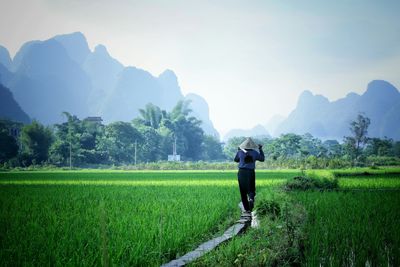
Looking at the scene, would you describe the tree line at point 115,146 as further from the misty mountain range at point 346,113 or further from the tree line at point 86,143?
the misty mountain range at point 346,113

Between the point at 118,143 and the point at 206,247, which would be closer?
the point at 206,247

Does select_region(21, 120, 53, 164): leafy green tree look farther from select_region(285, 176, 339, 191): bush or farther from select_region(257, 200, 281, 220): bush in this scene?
select_region(257, 200, 281, 220): bush

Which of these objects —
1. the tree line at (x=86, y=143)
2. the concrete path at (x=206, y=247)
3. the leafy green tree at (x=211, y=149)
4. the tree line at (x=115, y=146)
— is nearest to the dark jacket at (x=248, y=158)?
the concrete path at (x=206, y=247)

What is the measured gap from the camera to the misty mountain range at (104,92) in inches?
5103

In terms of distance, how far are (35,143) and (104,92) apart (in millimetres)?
110560

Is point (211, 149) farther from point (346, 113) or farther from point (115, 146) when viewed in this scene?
point (346, 113)

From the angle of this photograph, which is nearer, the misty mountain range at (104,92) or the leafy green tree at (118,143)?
the leafy green tree at (118,143)

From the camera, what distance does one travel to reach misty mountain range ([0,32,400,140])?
12962cm


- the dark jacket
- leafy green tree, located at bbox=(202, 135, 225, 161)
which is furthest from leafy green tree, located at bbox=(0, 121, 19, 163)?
the dark jacket

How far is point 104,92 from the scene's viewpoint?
14850cm

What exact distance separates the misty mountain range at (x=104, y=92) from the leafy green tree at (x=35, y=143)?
84.2m

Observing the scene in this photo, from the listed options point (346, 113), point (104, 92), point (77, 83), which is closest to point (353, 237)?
point (104, 92)

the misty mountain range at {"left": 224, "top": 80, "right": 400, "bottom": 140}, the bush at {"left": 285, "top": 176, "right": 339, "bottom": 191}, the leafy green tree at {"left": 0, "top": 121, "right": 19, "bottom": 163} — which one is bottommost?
the bush at {"left": 285, "top": 176, "right": 339, "bottom": 191}

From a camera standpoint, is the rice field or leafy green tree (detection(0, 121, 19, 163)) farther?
leafy green tree (detection(0, 121, 19, 163))
